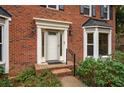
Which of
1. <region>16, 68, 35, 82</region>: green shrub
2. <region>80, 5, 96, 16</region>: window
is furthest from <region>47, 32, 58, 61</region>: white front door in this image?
<region>80, 5, 96, 16</region>: window

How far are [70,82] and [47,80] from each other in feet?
3.11

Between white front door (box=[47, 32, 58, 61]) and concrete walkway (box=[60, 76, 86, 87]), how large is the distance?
2007mm

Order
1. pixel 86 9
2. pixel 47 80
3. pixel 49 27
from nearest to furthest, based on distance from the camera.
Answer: pixel 47 80 < pixel 49 27 < pixel 86 9

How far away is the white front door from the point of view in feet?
35.5

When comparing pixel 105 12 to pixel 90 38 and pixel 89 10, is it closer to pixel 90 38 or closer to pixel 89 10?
pixel 89 10

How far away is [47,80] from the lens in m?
8.16

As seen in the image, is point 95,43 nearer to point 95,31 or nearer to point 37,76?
point 95,31

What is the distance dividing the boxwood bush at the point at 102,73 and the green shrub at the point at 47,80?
3.98 feet

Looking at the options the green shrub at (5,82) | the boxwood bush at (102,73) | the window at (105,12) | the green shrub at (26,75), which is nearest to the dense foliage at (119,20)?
the window at (105,12)

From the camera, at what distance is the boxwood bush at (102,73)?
804cm

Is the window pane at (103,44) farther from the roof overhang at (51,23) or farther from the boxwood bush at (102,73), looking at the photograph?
the boxwood bush at (102,73)

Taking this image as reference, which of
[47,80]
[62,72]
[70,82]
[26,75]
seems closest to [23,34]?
[26,75]
